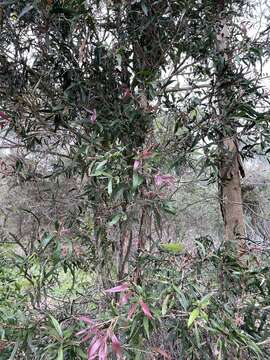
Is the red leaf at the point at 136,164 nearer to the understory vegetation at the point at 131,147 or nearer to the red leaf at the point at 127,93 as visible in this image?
the understory vegetation at the point at 131,147

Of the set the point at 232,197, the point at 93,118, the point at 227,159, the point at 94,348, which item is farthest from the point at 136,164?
the point at 232,197

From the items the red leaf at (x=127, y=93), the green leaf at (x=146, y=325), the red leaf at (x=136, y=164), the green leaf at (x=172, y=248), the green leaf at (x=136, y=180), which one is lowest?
the green leaf at (x=146, y=325)

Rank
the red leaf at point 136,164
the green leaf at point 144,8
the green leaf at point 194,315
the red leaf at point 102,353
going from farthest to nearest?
the green leaf at point 144,8 < the red leaf at point 136,164 < the green leaf at point 194,315 < the red leaf at point 102,353

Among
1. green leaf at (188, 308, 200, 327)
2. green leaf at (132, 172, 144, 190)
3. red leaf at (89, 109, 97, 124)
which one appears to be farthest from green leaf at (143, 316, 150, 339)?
red leaf at (89, 109, 97, 124)

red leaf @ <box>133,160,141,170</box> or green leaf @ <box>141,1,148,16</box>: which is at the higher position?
green leaf @ <box>141,1,148,16</box>

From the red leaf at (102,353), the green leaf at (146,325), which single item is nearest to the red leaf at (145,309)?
the green leaf at (146,325)

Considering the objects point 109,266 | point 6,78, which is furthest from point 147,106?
point 109,266

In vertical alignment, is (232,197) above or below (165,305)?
above

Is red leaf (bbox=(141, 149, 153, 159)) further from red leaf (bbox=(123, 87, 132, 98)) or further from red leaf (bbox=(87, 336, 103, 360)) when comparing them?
red leaf (bbox=(87, 336, 103, 360))

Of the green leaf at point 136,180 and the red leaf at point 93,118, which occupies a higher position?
the red leaf at point 93,118

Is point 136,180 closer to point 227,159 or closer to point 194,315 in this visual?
point 194,315

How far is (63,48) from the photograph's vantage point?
4.47 feet

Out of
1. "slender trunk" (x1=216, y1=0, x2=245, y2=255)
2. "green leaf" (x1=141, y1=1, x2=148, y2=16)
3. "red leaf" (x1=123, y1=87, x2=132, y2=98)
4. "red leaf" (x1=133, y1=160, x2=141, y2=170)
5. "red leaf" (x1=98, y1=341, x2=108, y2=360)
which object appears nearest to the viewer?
"red leaf" (x1=98, y1=341, x2=108, y2=360)

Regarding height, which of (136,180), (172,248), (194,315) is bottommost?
(194,315)
